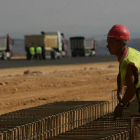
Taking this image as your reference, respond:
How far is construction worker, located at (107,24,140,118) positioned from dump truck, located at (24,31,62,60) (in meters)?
42.2

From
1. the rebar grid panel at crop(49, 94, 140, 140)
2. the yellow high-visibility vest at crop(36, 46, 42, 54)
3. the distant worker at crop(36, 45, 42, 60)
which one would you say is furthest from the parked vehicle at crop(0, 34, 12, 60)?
the rebar grid panel at crop(49, 94, 140, 140)

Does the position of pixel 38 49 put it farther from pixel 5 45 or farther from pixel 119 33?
pixel 119 33

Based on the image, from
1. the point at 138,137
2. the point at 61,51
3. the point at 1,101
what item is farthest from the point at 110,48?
the point at 61,51

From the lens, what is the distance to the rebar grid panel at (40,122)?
6797 mm

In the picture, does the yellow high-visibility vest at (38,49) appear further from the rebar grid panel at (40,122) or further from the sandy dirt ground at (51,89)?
the rebar grid panel at (40,122)

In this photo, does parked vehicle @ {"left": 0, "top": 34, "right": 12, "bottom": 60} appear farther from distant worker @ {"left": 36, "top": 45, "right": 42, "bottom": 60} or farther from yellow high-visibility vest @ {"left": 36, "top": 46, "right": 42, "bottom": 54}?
yellow high-visibility vest @ {"left": 36, "top": 46, "right": 42, "bottom": 54}

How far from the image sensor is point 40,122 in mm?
7223

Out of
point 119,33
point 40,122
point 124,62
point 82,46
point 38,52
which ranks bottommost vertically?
point 82,46

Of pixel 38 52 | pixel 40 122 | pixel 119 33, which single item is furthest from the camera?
pixel 38 52

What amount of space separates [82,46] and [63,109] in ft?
169

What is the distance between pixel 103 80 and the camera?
20.3m

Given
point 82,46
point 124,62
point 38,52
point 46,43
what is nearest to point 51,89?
point 124,62

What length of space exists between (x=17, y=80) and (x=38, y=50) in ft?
82.2

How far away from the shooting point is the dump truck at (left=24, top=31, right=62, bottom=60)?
47969 millimetres
